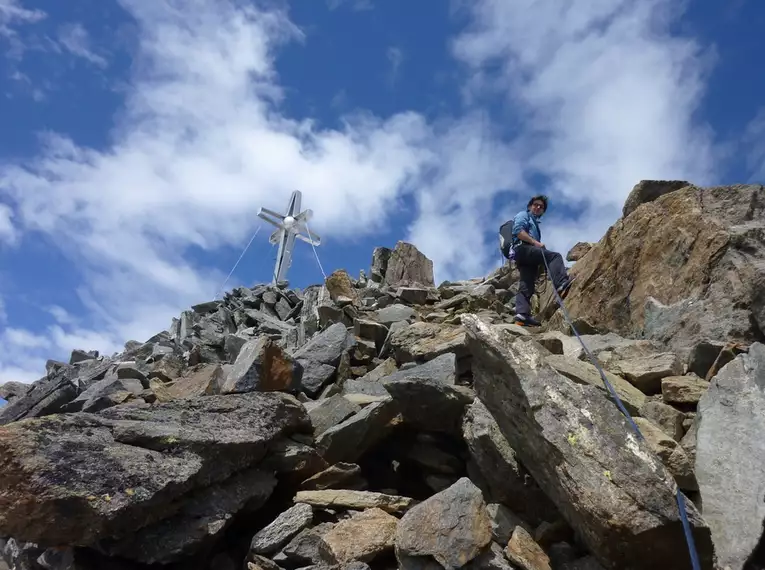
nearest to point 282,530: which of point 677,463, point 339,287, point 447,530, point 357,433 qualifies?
point 357,433

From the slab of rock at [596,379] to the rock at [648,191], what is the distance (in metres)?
7.17

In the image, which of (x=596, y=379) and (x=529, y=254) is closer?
(x=596, y=379)

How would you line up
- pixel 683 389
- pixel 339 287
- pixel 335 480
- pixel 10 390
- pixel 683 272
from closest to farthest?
pixel 683 389 < pixel 335 480 < pixel 683 272 < pixel 10 390 < pixel 339 287

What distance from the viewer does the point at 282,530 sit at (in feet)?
21.5

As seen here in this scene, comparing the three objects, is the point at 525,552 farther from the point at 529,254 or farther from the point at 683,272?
the point at 529,254

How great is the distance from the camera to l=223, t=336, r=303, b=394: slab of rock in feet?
32.2

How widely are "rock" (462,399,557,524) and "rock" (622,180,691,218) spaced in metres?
8.89

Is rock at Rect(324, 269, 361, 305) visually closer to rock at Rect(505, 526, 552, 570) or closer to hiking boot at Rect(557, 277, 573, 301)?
hiking boot at Rect(557, 277, 573, 301)

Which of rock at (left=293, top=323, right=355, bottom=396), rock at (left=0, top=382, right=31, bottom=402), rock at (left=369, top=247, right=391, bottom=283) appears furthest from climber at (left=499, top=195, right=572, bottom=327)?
rock at (left=0, top=382, right=31, bottom=402)

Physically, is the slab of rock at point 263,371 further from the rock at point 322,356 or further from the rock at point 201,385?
the rock at point 322,356

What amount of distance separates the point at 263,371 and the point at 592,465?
657 cm

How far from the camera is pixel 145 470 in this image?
6.25 m

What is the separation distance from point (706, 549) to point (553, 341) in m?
5.45

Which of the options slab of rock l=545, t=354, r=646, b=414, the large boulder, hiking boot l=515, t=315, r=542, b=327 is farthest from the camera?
hiking boot l=515, t=315, r=542, b=327
